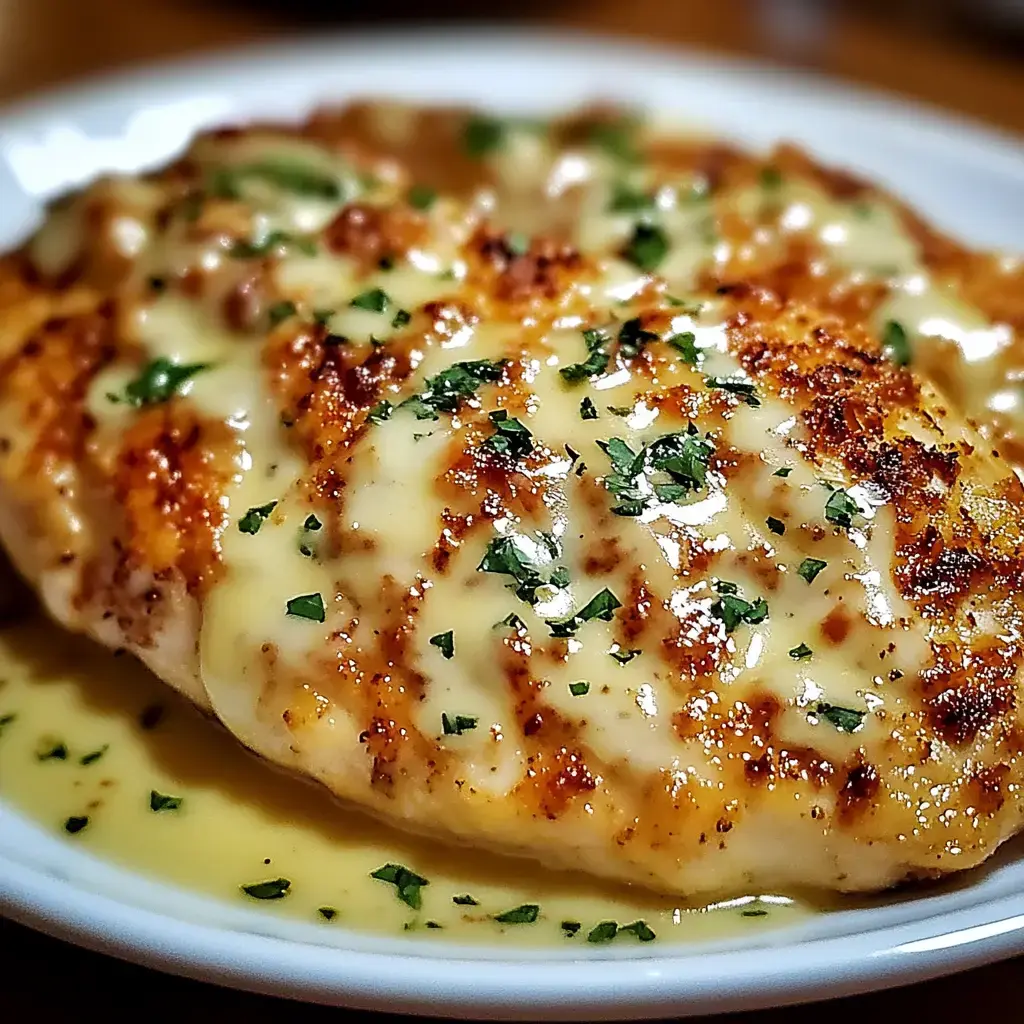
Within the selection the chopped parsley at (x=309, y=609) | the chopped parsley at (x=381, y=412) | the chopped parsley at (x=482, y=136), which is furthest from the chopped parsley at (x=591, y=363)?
the chopped parsley at (x=482, y=136)

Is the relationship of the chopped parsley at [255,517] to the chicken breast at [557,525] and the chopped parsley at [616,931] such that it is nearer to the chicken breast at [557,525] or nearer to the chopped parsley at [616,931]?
the chicken breast at [557,525]

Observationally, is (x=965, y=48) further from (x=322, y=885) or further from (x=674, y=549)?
(x=322, y=885)

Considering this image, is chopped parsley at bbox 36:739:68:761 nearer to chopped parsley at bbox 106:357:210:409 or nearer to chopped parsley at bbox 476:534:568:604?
chopped parsley at bbox 106:357:210:409

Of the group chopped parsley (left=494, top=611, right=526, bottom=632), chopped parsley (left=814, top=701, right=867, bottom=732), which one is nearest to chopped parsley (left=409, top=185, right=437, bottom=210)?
chopped parsley (left=494, top=611, right=526, bottom=632)

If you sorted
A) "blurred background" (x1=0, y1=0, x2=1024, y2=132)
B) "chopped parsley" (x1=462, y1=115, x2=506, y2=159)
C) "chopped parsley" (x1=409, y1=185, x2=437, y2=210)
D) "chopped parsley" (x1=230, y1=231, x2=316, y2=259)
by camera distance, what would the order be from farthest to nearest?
"blurred background" (x1=0, y1=0, x2=1024, y2=132) < "chopped parsley" (x1=462, y1=115, x2=506, y2=159) < "chopped parsley" (x1=409, y1=185, x2=437, y2=210) < "chopped parsley" (x1=230, y1=231, x2=316, y2=259)

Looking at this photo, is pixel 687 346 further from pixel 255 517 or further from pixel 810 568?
pixel 255 517

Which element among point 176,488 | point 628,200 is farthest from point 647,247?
point 176,488

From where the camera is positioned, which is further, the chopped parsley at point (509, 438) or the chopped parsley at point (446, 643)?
the chopped parsley at point (509, 438)
